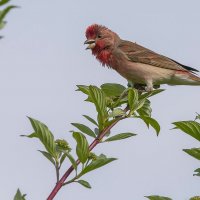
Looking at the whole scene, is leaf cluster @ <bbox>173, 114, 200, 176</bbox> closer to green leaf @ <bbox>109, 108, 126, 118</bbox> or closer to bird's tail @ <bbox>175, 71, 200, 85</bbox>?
green leaf @ <bbox>109, 108, 126, 118</bbox>

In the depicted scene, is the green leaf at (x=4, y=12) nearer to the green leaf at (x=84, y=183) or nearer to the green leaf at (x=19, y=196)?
the green leaf at (x=19, y=196)

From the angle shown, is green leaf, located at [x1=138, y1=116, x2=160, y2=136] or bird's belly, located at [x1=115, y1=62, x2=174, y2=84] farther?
bird's belly, located at [x1=115, y1=62, x2=174, y2=84]

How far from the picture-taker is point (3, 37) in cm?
128

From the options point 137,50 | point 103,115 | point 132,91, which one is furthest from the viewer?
point 137,50

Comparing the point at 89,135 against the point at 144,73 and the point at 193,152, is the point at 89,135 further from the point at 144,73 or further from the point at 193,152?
the point at 144,73

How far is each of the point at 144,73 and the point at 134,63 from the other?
19.3 inches

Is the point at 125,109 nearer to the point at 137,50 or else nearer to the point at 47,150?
the point at 47,150

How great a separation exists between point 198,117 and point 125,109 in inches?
20.9

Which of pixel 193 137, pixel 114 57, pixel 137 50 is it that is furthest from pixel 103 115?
pixel 137 50

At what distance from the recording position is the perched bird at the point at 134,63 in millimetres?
8477

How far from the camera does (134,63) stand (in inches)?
351

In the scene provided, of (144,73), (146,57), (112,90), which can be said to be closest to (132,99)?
(112,90)

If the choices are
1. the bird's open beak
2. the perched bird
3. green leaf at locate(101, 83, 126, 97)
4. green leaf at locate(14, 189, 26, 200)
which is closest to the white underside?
the perched bird

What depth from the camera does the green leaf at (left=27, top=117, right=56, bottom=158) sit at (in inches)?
109
